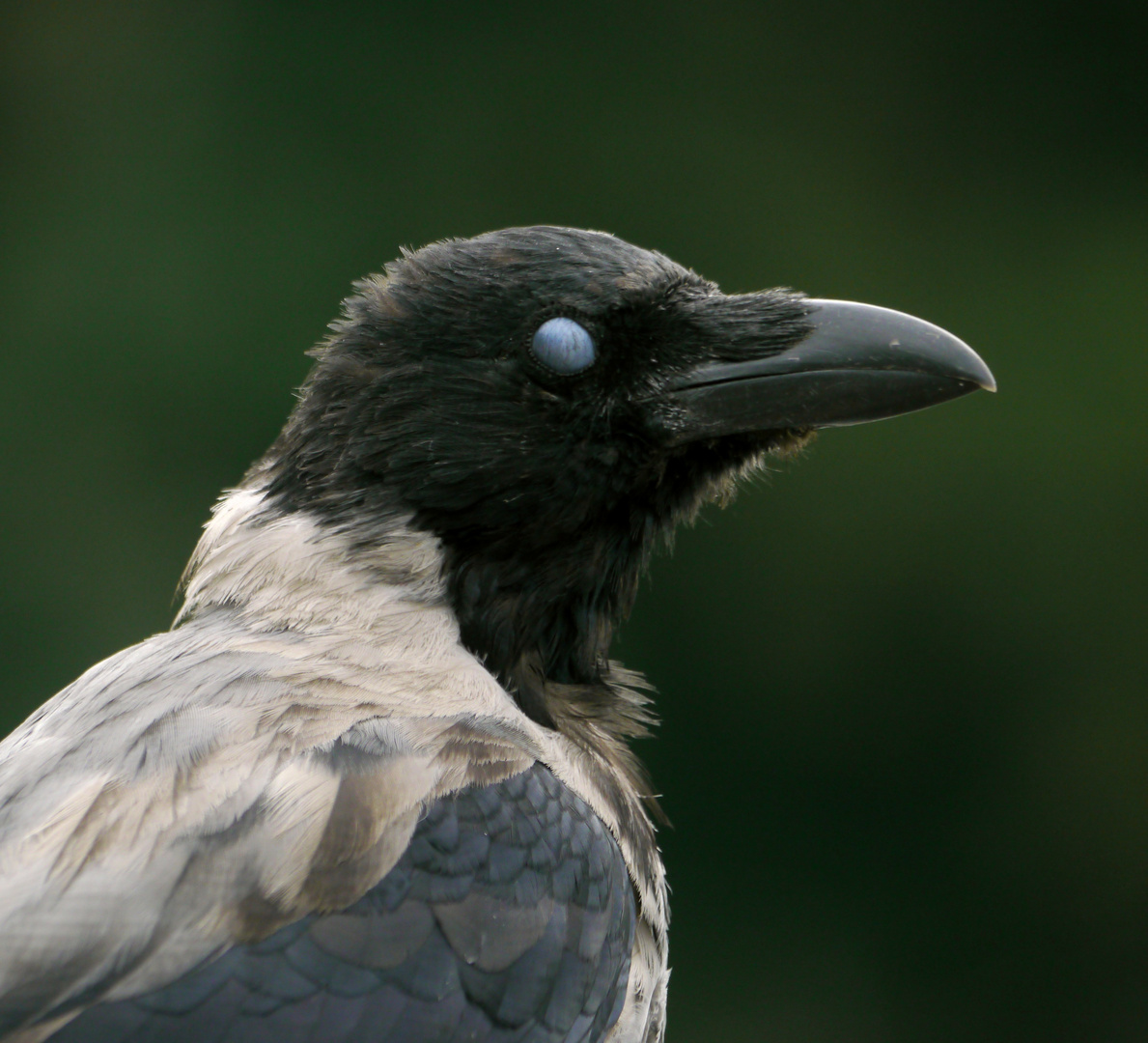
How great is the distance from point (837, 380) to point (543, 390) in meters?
0.45

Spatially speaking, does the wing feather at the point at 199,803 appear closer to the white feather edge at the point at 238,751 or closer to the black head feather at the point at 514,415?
the white feather edge at the point at 238,751

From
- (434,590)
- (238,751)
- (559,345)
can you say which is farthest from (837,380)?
(238,751)

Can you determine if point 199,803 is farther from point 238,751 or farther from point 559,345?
point 559,345

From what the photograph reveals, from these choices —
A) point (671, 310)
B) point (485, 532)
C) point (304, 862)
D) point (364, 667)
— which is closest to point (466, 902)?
point (304, 862)

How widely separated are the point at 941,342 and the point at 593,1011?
1096 mm

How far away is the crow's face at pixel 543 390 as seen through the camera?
2.16 meters

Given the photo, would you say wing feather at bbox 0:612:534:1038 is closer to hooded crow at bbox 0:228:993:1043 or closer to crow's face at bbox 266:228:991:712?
hooded crow at bbox 0:228:993:1043

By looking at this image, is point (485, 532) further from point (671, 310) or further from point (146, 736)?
point (146, 736)

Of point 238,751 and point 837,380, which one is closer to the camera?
point 238,751

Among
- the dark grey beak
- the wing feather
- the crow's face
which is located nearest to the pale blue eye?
the crow's face

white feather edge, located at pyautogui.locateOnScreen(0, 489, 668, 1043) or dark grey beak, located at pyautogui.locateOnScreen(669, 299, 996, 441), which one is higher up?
dark grey beak, located at pyautogui.locateOnScreen(669, 299, 996, 441)

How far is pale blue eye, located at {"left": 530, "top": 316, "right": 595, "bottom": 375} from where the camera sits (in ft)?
7.06

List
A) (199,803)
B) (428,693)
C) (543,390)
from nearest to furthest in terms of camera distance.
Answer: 1. (199,803)
2. (428,693)
3. (543,390)

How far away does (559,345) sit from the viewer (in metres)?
2.15
